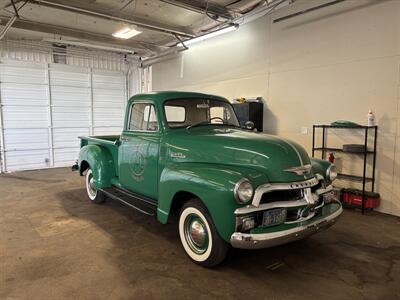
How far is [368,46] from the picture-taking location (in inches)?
180

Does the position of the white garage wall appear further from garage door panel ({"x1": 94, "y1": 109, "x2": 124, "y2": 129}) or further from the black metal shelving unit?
garage door panel ({"x1": 94, "y1": 109, "x2": 124, "y2": 129})

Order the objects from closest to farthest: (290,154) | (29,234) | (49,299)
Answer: (49,299) < (290,154) < (29,234)

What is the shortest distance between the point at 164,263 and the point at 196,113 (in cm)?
185

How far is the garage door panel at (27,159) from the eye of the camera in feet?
27.6

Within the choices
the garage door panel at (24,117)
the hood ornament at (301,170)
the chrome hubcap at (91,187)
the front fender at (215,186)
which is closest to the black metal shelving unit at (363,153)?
the hood ornament at (301,170)

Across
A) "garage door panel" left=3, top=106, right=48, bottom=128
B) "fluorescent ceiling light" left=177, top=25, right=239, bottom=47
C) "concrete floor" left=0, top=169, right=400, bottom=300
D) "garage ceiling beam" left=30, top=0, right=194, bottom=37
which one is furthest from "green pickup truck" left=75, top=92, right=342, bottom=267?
"garage door panel" left=3, top=106, right=48, bottom=128

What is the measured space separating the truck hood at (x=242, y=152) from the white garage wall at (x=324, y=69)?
7.90 feet

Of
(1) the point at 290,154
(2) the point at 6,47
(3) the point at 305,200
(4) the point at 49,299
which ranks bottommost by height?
(4) the point at 49,299

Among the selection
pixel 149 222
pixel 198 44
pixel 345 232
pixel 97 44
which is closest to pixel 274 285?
pixel 345 232

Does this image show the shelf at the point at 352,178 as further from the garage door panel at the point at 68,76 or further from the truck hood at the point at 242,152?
the garage door panel at the point at 68,76

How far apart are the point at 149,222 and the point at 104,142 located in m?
1.59

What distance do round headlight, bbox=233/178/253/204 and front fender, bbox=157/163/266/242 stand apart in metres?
0.04

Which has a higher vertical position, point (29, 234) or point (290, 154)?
point (290, 154)

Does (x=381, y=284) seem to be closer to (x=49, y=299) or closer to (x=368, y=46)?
(x=49, y=299)
